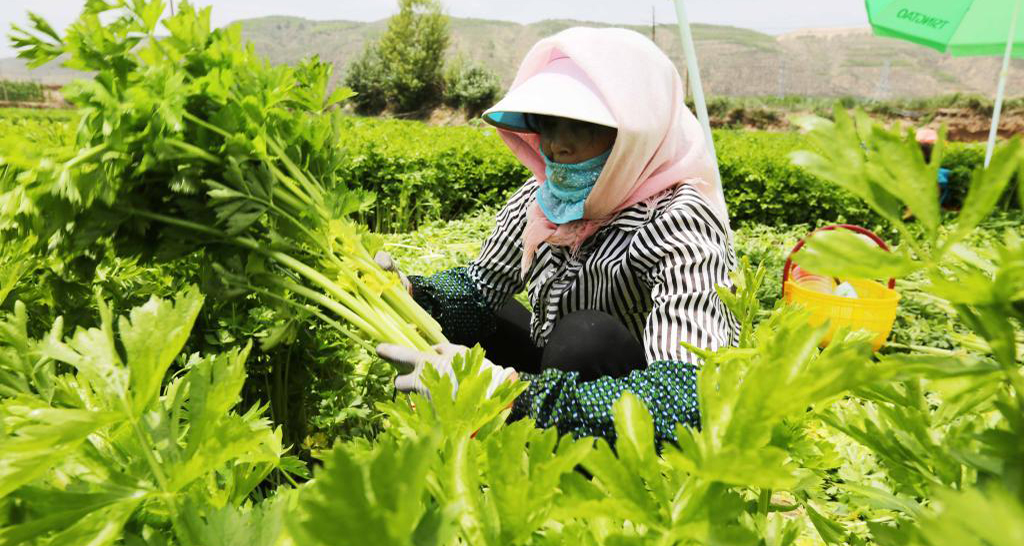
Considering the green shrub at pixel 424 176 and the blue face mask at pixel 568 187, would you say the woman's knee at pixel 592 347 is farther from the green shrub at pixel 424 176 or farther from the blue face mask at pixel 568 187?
the green shrub at pixel 424 176

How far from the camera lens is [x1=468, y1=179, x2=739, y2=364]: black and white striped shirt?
62.4 inches

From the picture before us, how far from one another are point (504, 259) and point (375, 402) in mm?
1669

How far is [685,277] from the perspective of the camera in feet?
5.31

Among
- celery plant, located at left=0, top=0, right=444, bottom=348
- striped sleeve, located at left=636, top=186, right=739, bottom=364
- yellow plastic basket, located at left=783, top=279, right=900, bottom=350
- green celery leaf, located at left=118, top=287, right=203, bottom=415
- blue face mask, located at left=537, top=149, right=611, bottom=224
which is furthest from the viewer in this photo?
yellow plastic basket, located at left=783, top=279, right=900, bottom=350

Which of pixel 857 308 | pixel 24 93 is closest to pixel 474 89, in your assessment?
pixel 24 93

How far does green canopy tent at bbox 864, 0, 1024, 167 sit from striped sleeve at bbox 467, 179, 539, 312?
508 centimetres

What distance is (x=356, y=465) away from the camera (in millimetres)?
263

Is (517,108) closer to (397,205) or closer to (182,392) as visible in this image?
(182,392)

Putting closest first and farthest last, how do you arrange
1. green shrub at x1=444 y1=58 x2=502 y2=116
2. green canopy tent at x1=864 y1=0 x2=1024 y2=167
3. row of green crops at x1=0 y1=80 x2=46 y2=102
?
green canopy tent at x1=864 y1=0 x2=1024 y2=167 → row of green crops at x1=0 y1=80 x2=46 y2=102 → green shrub at x1=444 y1=58 x2=502 y2=116

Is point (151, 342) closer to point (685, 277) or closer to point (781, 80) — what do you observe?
point (685, 277)

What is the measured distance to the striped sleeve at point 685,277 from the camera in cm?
156

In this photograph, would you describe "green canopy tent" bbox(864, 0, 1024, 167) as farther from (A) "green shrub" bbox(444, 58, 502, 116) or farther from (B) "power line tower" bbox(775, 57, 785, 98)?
(B) "power line tower" bbox(775, 57, 785, 98)

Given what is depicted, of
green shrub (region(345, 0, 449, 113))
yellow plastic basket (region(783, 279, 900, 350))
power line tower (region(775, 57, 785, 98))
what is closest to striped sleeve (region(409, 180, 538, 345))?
yellow plastic basket (region(783, 279, 900, 350))

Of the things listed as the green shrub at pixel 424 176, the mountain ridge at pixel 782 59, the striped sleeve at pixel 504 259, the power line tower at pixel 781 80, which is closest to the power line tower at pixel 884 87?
the mountain ridge at pixel 782 59
